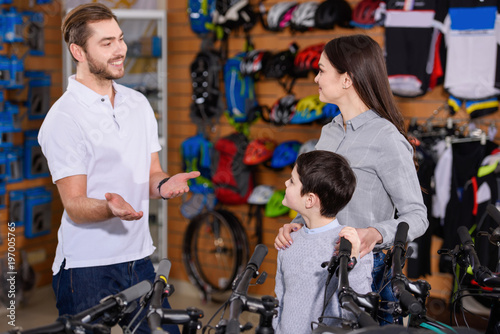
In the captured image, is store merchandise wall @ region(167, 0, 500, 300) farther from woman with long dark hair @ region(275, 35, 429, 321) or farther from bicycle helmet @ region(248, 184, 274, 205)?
woman with long dark hair @ region(275, 35, 429, 321)

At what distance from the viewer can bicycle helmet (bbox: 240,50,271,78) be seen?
188 inches

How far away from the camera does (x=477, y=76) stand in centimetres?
403

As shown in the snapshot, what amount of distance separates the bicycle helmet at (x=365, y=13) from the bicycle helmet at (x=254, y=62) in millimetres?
739

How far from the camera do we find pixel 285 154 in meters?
4.61

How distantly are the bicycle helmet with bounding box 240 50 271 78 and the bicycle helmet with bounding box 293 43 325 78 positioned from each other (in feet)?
0.94

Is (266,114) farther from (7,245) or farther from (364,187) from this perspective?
(364,187)

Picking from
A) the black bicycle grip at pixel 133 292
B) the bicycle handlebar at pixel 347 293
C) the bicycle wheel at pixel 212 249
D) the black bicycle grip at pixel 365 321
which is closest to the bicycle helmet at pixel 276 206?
the bicycle wheel at pixel 212 249

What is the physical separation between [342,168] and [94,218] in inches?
34.7

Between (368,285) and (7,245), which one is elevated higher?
(368,285)

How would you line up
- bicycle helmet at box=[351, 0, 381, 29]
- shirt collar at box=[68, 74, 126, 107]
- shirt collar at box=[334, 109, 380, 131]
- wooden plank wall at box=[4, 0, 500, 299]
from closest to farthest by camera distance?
1. shirt collar at box=[334, 109, 380, 131]
2. shirt collar at box=[68, 74, 126, 107]
3. bicycle helmet at box=[351, 0, 381, 29]
4. wooden plank wall at box=[4, 0, 500, 299]

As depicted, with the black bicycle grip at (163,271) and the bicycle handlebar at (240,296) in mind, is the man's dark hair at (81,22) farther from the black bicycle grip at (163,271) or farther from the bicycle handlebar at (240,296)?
the bicycle handlebar at (240,296)

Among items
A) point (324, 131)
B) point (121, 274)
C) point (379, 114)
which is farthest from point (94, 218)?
point (379, 114)

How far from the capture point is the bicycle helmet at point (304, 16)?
4.54m

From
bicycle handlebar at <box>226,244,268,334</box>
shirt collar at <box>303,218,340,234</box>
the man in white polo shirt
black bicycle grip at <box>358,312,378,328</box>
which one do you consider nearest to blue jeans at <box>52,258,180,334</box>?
the man in white polo shirt
